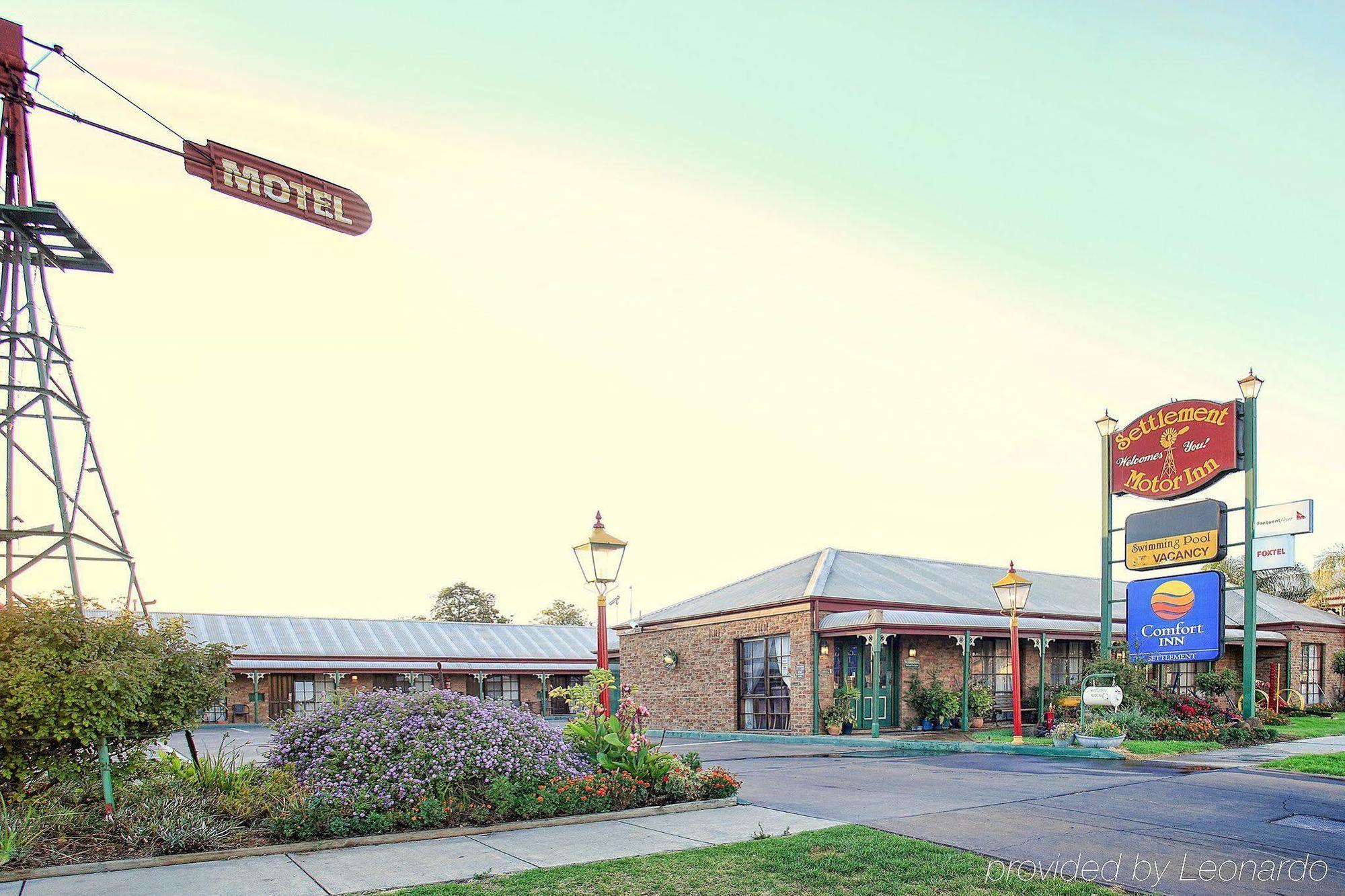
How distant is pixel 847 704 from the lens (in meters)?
21.8

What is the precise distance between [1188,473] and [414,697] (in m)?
16.5

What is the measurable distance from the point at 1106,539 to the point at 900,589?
620cm

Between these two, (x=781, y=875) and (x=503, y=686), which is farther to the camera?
(x=503, y=686)

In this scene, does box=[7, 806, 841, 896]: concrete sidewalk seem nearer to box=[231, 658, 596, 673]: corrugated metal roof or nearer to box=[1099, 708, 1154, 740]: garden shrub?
box=[1099, 708, 1154, 740]: garden shrub

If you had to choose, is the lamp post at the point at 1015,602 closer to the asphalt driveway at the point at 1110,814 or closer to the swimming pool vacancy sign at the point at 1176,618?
the asphalt driveway at the point at 1110,814

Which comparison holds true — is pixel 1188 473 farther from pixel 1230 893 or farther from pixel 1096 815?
pixel 1230 893

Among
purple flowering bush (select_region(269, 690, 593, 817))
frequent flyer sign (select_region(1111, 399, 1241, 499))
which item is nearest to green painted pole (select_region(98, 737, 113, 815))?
purple flowering bush (select_region(269, 690, 593, 817))

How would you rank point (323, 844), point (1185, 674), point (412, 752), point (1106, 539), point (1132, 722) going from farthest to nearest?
point (1185, 674), point (1106, 539), point (1132, 722), point (412, 752), point (323, 844)

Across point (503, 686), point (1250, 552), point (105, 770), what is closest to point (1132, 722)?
point (1250, 552)

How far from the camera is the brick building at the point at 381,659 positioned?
33.2 metres

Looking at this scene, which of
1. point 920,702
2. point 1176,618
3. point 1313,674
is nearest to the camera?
point 1176,618

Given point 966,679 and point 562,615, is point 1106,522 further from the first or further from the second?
point 562,615

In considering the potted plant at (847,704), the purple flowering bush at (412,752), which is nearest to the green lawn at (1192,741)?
the potted plant at (847,704)

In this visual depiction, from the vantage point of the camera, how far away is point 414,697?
10102 millimetres
